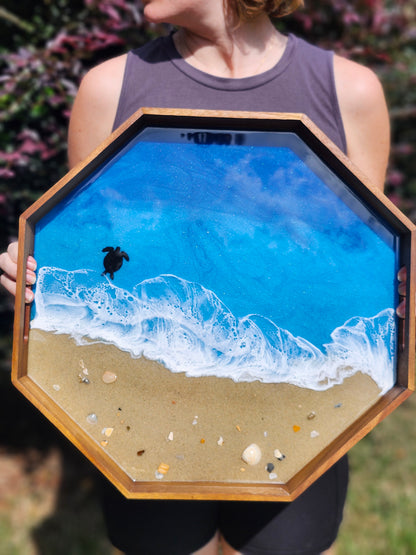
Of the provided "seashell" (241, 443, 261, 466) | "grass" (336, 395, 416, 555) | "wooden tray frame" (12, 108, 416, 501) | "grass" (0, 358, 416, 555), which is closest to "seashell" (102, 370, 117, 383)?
"wooden tray frame" (12, 108, 416, 501)

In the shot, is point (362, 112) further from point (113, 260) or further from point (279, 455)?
point (279, 455)

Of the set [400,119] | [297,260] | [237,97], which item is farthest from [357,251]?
[400,119]

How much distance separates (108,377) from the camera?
48.4 inches

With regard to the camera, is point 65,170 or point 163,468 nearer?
point 163,468

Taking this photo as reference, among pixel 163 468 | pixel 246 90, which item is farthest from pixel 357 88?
pixel 163 468

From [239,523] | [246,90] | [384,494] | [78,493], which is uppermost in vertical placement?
[246,90]

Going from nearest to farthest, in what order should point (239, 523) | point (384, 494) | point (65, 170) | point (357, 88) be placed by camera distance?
point (357, 88)
point (239, 523)
point (65, 170)
point (384, 494)

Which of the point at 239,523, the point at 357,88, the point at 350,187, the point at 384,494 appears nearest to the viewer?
the point at 350,187

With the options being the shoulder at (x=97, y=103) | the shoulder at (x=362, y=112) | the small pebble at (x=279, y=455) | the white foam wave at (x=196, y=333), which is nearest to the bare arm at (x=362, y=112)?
the shoulder at (x=362, y=112)

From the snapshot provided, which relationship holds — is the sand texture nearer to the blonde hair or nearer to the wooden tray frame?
the wooden tray frame

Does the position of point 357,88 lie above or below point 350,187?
above

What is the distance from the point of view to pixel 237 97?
4.35ft

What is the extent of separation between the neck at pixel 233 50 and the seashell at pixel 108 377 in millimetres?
778

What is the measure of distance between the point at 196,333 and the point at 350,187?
46 cm
